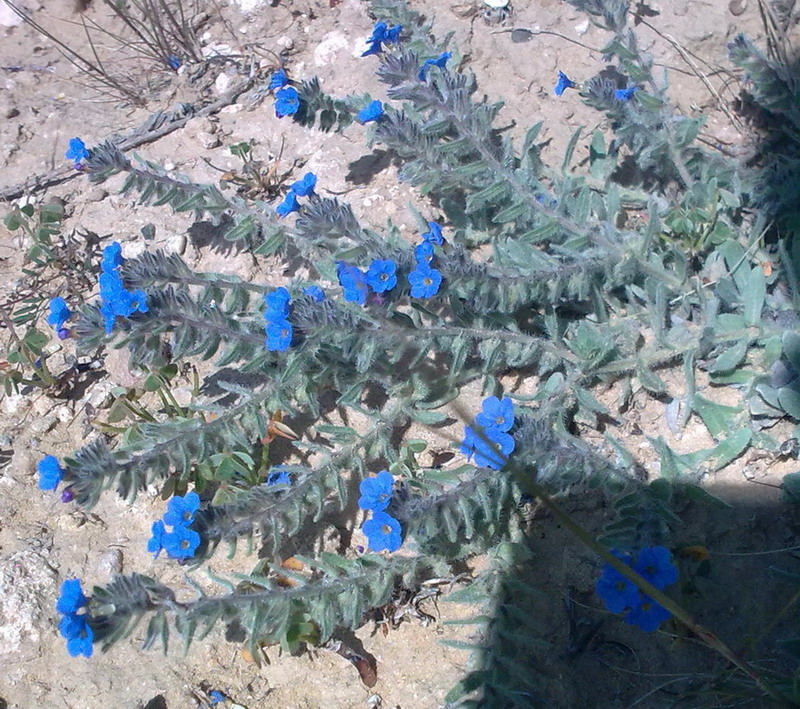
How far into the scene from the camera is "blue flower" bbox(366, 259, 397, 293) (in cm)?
309

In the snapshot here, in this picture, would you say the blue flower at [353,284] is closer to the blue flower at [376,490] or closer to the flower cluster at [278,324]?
the flower cluster at [278,324]

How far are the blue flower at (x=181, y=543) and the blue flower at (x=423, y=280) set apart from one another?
3.99 ft

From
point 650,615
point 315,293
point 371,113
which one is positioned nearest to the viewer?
point 650,615

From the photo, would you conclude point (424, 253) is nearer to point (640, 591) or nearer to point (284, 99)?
point (640, 591)

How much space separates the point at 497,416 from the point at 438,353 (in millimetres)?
1096

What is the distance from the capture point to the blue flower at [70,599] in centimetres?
249

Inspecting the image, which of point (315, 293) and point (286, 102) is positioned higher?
point (286, 102)

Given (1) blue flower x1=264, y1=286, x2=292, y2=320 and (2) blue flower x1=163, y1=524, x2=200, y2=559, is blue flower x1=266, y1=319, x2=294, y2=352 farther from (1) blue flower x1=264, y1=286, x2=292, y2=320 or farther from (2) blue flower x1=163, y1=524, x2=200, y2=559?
(2) blue flower x1=163, y1=524, x2=200, y2=559

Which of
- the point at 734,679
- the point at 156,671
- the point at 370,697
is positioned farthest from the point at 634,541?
the point at 156,671

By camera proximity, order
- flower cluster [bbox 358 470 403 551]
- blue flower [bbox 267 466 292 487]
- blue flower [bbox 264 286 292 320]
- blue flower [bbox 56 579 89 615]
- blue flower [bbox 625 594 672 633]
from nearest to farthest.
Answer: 1. blue flower [bbox 56 579 89 615]
2. blue flower [bbox 625 594 672 633]
3. flower cluster [bbox 358 470 403 551]
4. blue flower [bbox 264 286 292 320]
5. blue flower [bbox 267 466 292 487]

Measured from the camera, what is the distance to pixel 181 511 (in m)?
2.98

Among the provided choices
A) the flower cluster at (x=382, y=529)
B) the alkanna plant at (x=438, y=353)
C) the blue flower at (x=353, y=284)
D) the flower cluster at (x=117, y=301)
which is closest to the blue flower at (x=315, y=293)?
the alkanna plant at (x=438, y=353)

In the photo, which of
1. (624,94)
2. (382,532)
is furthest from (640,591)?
(624,94)

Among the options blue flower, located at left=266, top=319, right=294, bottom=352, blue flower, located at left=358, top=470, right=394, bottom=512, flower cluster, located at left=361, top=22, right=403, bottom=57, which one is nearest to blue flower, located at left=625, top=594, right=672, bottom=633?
blue flower, located at left=358, top=470, right=394, bottom=512
